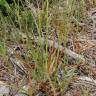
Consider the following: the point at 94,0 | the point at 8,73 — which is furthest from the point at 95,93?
the point at 94,0

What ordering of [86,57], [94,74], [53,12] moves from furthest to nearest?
[53,12]
[86,57]
[94,74]

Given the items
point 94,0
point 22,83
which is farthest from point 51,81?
point 94,0

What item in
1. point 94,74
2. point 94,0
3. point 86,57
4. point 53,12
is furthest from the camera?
point 94,0

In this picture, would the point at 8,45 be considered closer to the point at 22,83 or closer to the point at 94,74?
the point at 22,83

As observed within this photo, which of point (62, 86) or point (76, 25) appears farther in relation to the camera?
point (76, 25)

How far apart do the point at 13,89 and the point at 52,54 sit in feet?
1.06

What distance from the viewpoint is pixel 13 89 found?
1833 millimetres

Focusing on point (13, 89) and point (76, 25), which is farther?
point (76, 25)

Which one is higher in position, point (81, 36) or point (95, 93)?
point (81, 36)

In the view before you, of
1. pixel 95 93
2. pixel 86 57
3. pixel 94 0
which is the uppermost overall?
pixel 94 0

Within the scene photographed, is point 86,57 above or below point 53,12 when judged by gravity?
below

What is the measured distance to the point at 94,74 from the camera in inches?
77.5

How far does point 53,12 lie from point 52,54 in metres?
0.59

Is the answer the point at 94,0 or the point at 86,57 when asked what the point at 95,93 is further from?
the point at 94,0
